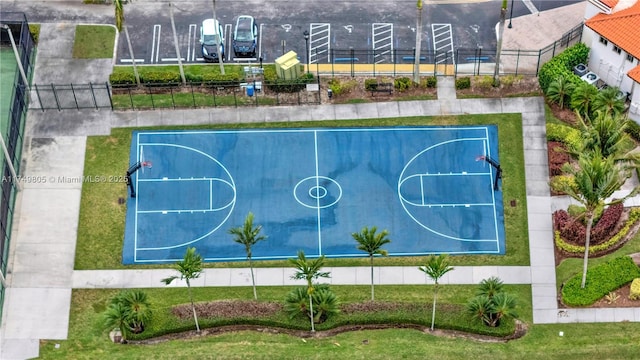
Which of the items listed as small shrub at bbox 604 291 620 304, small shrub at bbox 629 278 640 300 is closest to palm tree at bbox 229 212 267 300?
small shrub at bbox 604 291 620 304

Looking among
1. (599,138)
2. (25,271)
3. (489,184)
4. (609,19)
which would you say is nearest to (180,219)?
(25,271)

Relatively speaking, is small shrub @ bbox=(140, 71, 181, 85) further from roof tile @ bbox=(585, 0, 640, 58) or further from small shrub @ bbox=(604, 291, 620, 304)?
small shrub @ bbox=(604, 291, 620, 304)

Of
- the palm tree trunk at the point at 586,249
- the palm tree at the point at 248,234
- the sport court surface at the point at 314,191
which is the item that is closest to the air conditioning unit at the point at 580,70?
the sport court surface at the point at 314,191

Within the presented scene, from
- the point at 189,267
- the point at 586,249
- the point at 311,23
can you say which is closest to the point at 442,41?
the point at 311,23

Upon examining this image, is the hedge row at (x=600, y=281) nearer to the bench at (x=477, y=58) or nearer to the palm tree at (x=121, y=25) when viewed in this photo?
the bench at (x=477, y=58)

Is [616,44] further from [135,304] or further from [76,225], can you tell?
[76,225]

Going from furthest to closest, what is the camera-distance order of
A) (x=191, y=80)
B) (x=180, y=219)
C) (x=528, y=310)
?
(x=191, y=80) → (x=180, y=219) → (x=528, y=310)

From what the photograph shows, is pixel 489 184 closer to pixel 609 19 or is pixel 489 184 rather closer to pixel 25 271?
pixel 609 19
